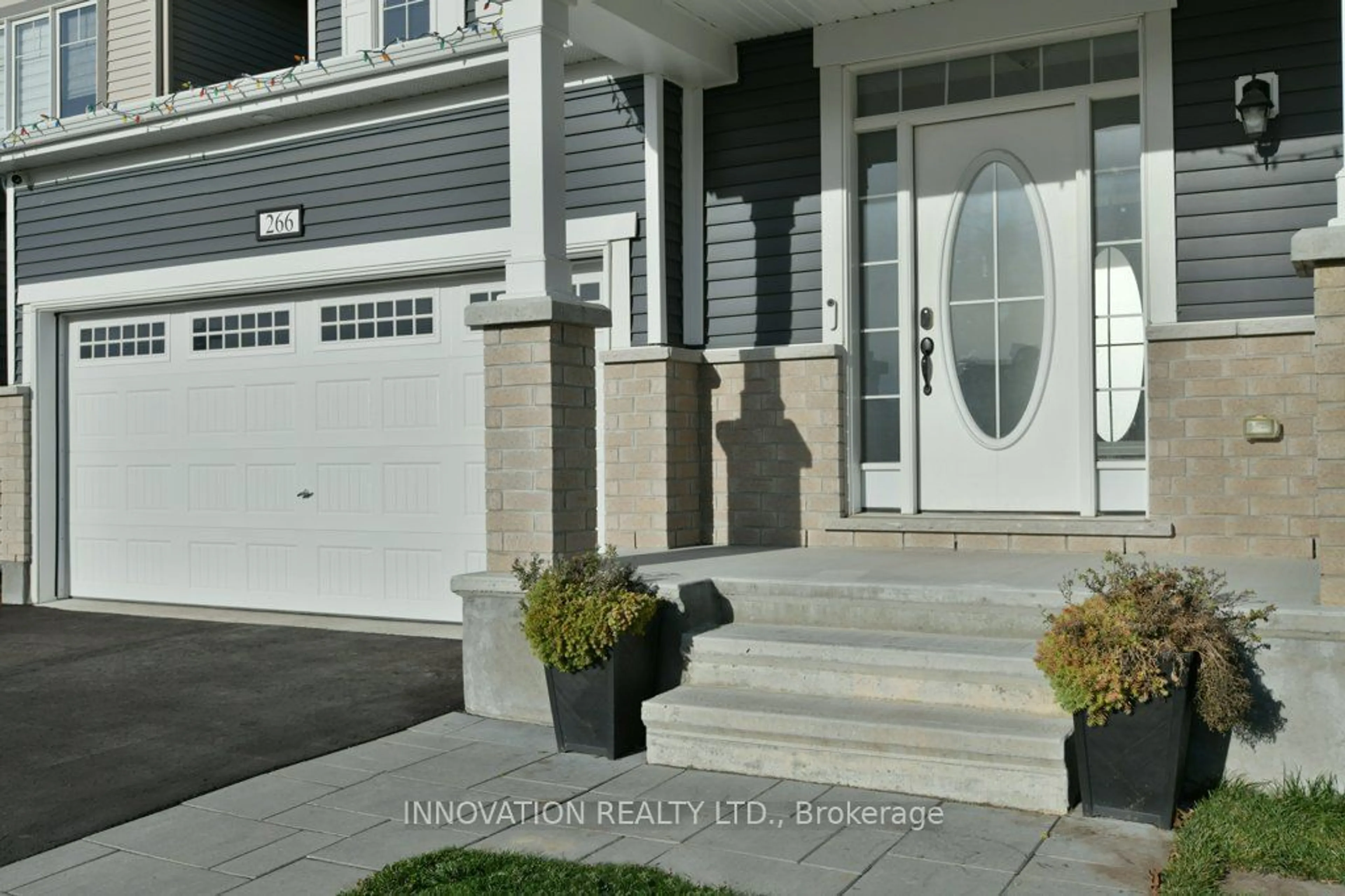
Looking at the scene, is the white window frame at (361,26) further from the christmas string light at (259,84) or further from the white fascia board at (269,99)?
the white fascia board at (269,99)

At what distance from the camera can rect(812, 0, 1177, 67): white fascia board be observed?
6.05 m

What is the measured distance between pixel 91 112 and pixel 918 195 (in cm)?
608

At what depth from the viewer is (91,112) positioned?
9039mm

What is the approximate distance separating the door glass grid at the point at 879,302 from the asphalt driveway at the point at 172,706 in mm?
2563

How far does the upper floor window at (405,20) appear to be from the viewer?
918 centimetres

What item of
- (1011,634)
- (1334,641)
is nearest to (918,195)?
(1011,634)

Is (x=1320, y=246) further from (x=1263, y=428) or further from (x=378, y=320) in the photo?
(x=378, y=320)

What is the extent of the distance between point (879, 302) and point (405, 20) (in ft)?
15.3

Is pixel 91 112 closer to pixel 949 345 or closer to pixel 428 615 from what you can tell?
pixel 428 615

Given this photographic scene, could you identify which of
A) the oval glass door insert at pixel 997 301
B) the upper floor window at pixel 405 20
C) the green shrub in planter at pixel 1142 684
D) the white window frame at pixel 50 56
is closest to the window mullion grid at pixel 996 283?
the oval glass door insert at pixel 997 301

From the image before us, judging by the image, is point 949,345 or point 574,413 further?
point 949,345

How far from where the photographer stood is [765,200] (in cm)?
693

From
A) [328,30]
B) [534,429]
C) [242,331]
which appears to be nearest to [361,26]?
[328,30]

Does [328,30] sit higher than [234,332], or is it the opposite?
[328,30]
